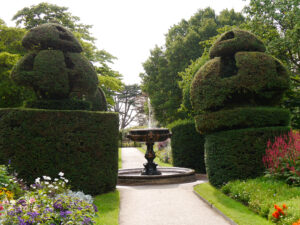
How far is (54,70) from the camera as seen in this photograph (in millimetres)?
8508

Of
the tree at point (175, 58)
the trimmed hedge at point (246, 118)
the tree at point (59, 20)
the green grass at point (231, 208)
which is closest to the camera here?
the green grass at point (231, 208)

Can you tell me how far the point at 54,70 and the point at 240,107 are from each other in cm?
641

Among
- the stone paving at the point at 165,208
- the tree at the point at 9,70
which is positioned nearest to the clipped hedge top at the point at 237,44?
the stone paving at the point at 165,208

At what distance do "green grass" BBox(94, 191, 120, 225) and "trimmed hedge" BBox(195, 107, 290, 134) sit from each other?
417 cm

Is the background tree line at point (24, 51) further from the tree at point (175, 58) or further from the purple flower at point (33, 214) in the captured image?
the purple flower at point (33, 214)

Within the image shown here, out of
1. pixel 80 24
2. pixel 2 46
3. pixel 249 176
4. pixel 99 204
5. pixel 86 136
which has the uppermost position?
pixel 80 24

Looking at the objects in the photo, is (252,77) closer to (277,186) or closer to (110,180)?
(277,186)

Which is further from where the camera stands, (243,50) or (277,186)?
(243,50)

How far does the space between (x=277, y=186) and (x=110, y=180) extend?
5080mm

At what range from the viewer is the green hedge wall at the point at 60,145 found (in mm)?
7445

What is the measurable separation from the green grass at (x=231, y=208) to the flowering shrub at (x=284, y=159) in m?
1.57

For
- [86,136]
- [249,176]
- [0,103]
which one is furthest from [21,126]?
[0,103]

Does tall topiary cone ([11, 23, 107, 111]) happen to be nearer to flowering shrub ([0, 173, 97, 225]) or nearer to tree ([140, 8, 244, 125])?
flowering shrub ([0, 173, 97, 225])

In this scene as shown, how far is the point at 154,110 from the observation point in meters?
29.3
